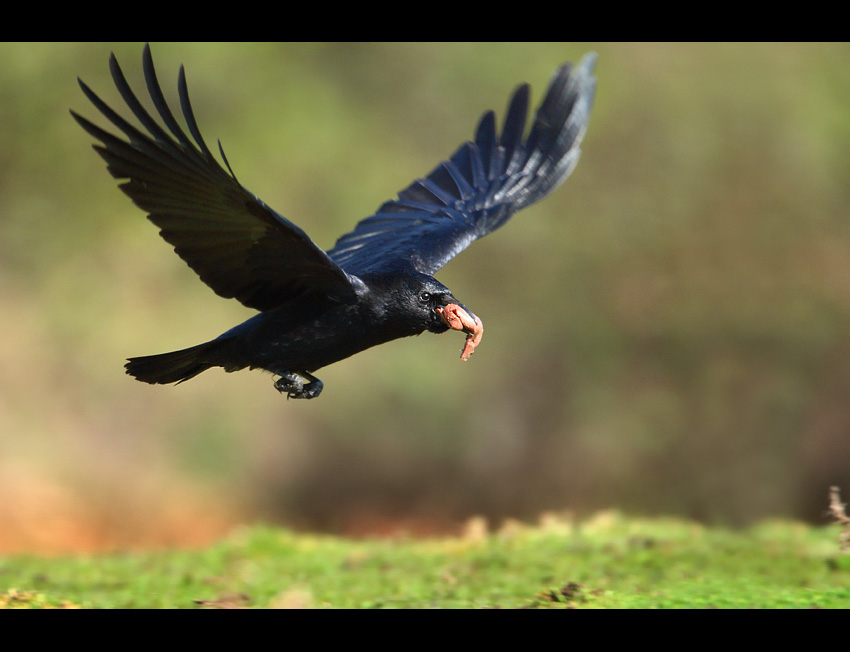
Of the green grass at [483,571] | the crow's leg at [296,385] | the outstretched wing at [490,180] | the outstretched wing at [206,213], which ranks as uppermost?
the outstretched wing at [490,180]

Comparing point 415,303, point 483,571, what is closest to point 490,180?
point 415,303

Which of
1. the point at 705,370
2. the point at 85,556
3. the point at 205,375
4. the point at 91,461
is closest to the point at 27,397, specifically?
the point at 91,461

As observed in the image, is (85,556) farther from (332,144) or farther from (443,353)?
(332,144)

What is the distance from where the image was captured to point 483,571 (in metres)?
5.50

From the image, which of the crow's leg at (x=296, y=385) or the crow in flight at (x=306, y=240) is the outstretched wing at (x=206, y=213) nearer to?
the crow in flight at (x=306, y=240)

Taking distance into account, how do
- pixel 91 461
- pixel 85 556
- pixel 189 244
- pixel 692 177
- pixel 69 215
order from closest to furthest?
pixel 189 244, pixel 85 556, pixel 91 461, pixel 69 215, pixel 692 177

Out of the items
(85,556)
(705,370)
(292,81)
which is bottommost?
(85,556)

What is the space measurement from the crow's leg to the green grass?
1.03 metres

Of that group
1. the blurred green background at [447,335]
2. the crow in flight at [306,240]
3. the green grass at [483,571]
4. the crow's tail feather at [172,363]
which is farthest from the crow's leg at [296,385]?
the blurred green background at [447,335]

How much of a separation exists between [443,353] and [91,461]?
4109mm

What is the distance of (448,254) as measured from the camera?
17.8 feet

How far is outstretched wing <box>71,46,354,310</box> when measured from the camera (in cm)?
382

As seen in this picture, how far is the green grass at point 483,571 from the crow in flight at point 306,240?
114cm

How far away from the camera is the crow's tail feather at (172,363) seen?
15.5ft
